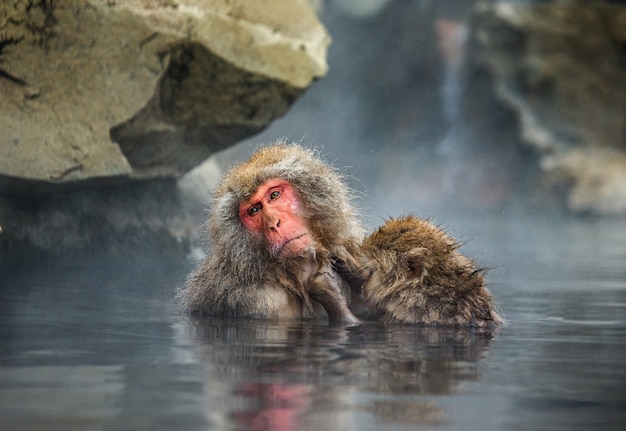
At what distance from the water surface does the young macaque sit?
5.1 inches

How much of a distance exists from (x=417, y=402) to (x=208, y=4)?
14.3ft

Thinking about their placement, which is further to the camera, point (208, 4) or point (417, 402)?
point (208, 4)

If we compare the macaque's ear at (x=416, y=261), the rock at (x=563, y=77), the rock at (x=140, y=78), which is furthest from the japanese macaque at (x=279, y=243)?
the rock at (x=563, y=77)

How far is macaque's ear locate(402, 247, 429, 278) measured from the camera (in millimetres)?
4582

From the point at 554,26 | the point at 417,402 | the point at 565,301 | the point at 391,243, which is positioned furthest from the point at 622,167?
the point at 417,402

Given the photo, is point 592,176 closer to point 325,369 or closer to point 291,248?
point 291,248

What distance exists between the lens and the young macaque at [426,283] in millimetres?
4539

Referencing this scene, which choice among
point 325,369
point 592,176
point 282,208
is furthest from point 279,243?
point 592,176

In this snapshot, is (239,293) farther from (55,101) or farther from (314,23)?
(314,23)

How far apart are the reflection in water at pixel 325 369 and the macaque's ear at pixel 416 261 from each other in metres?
0.24

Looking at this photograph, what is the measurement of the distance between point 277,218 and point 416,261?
0.60 m

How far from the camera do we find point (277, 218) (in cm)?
453

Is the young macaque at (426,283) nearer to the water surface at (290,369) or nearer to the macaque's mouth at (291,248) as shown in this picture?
the water surface at (290,369)

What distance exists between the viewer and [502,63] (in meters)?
19.2
